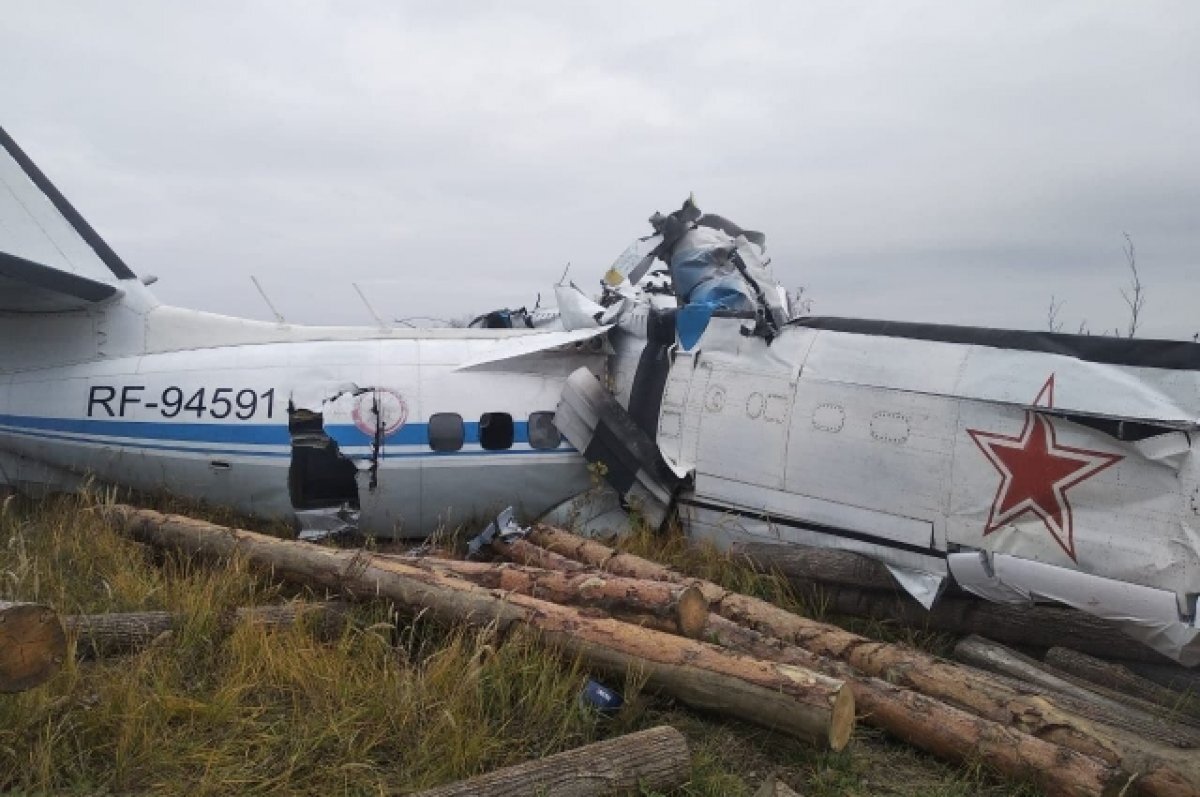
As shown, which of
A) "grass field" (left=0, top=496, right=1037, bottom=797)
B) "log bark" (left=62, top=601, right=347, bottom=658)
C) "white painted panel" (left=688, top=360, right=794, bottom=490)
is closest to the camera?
"grass field" (left=0, top=496, right=1037, bottom=797)

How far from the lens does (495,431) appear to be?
8953 mm

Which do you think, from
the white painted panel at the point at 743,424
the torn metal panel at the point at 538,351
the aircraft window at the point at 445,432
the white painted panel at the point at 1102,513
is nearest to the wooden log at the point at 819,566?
the white painted panel at the point at 743,424

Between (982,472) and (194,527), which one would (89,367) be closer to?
(194,527)

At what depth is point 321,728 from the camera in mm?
4684

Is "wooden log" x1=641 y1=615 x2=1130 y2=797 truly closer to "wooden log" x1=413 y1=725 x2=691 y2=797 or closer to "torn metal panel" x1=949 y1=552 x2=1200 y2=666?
"wooden log" x1=413 y1=725 x2=691 y2=797

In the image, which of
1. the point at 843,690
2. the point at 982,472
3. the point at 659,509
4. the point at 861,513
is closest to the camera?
the point at 843,690

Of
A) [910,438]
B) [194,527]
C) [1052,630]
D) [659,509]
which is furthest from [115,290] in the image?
[1052,630]

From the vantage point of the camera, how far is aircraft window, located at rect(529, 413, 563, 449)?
29.5 feet

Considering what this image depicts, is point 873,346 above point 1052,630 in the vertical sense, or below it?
above

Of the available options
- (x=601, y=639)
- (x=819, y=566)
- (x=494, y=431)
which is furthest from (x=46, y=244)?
(x=819, y=566)

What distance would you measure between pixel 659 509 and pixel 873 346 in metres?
2.46

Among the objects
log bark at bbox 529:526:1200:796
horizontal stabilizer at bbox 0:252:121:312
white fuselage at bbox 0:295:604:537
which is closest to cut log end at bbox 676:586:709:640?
log bark at bbox 529:526:1200:796

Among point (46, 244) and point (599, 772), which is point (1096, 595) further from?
point (46, 244)

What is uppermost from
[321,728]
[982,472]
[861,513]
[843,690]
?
[982,472]
